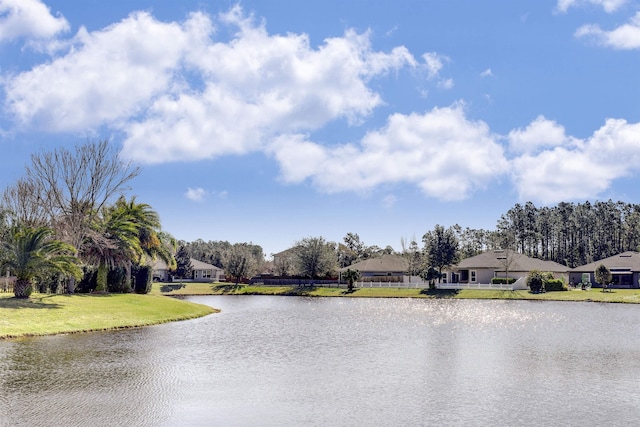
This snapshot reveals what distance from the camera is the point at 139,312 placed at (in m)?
45.7

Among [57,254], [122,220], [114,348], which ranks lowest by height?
[114,348]

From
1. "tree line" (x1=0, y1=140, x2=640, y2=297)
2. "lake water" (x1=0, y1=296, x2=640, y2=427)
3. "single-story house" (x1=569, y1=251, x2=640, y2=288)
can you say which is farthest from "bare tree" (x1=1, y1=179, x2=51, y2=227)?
"single-story house" (x1=569, y1=251, x2=640, y2=288)

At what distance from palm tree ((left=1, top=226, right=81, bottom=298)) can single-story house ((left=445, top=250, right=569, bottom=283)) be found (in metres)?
72.9

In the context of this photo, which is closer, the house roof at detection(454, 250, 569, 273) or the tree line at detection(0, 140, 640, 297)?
the tree line at detection(0, 140, 640, 297)

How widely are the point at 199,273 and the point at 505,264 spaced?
73.7 metres

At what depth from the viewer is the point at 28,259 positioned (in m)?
41.2

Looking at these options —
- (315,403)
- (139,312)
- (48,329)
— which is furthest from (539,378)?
(139,312)

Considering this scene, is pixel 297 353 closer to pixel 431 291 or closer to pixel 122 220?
pixel 122 220

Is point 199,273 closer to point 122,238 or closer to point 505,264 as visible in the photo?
point 505,264

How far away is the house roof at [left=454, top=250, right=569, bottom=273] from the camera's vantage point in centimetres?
9688

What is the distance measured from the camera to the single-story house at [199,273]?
123750mm

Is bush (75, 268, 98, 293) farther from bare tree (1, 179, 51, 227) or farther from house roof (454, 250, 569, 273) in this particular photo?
house roof (454, 250, 569, 273)

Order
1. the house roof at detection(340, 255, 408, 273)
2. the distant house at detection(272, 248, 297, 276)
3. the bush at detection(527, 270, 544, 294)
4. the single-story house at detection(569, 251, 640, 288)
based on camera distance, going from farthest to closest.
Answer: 1. the distant house at detection(272, 248, 297, 276)
2. the house roof at detection(340, 255, 408, 273)
3. the single-story house at detection(569, 251, 640, 288)
4. the bush at detection(527, 270, 544, 294)

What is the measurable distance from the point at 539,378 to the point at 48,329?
97.6 ft
